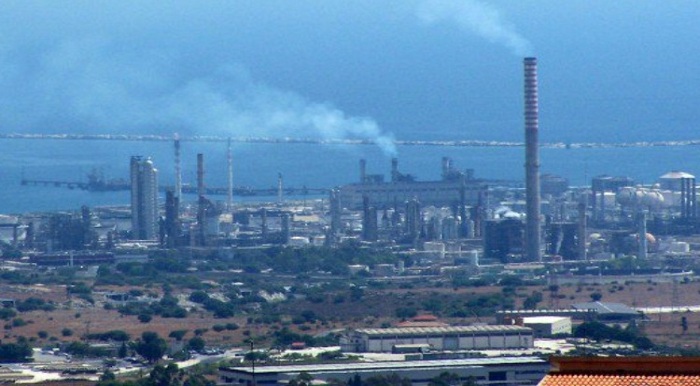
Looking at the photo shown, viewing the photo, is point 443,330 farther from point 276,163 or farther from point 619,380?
point 276,163

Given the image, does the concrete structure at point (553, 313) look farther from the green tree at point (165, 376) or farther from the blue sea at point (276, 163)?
the blue sea at point (276, 163)

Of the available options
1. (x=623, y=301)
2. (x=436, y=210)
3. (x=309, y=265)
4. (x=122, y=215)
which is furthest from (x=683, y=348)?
(x=122, y=215)

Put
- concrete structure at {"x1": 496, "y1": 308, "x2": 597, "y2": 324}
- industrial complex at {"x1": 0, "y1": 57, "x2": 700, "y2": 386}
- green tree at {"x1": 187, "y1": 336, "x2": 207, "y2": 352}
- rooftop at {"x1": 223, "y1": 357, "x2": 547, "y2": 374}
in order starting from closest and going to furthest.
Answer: rooftop at {"x1": 223, "y1": 357, "x2": 547, "y2": 374} < green tree at {"x1": 187, "y1": 336, "x2": 207, "y2": 352} < industrial complex at {"x1": 0, "y1": 57, "x2": 700, "y2": 386} < concrete structure at {"x1": 496, "y1": 308, "x2": 597, "y2": 324}

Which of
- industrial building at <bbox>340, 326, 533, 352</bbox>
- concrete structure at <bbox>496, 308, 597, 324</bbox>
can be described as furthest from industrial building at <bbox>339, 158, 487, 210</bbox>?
industrial building at <bbox>340, 326, 533, 352</bbox>

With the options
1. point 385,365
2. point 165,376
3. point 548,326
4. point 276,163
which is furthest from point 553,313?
point 276,163

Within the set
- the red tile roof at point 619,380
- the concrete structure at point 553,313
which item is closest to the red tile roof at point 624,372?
the red tile roof at point 619,380

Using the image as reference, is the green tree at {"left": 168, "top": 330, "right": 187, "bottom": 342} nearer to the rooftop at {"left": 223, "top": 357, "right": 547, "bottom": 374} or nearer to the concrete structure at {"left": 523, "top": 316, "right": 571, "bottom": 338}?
the concrete structure at {"left": 523, "top": 316, "right": 571, "bottom": 338}

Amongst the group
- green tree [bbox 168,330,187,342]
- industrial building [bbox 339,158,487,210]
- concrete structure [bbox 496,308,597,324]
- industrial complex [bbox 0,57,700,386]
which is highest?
industrial building [bbox 339,158,487,210]
